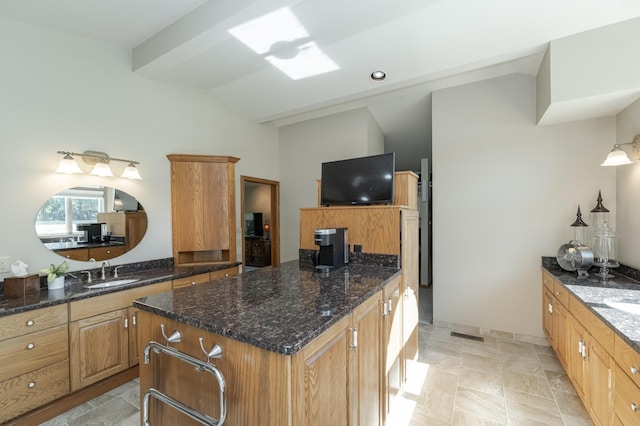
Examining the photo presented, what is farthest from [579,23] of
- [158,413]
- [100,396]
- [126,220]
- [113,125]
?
[100,396]

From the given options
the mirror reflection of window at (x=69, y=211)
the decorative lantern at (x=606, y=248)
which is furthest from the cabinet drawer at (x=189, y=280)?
the decorative lantern at (x=606, y=248)

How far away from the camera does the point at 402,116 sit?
4.68 meters

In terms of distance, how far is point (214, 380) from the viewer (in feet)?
3.79

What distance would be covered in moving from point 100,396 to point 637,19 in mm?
5238

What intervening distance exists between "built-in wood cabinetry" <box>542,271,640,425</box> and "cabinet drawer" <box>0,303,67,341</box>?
3505mm

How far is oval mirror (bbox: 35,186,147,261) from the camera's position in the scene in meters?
2.47

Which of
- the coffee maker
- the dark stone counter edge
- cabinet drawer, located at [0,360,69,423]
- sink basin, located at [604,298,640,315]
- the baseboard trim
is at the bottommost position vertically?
the baseboard trim

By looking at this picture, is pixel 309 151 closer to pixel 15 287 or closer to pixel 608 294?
pixel 15 287

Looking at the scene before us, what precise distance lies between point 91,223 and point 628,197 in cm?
514

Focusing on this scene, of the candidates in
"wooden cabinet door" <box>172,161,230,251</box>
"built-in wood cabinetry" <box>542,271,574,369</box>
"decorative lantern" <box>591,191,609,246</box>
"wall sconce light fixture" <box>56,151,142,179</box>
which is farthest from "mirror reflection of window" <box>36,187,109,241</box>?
Answer: "decorative lantern" <box>591,191,609,246</box>

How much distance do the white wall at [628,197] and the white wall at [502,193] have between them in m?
→ 0.13

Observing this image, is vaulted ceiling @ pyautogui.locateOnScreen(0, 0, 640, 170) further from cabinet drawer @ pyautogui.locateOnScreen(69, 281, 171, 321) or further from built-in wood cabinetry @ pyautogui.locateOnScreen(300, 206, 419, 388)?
cabinet drawer @ pyautogui.locateOnScreen(69, 281, 171, 321)

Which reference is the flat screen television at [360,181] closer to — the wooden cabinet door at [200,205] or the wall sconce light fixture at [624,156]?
the wooden cabinet door at [200,205]

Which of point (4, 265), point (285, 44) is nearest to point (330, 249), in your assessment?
point (285, 44)
